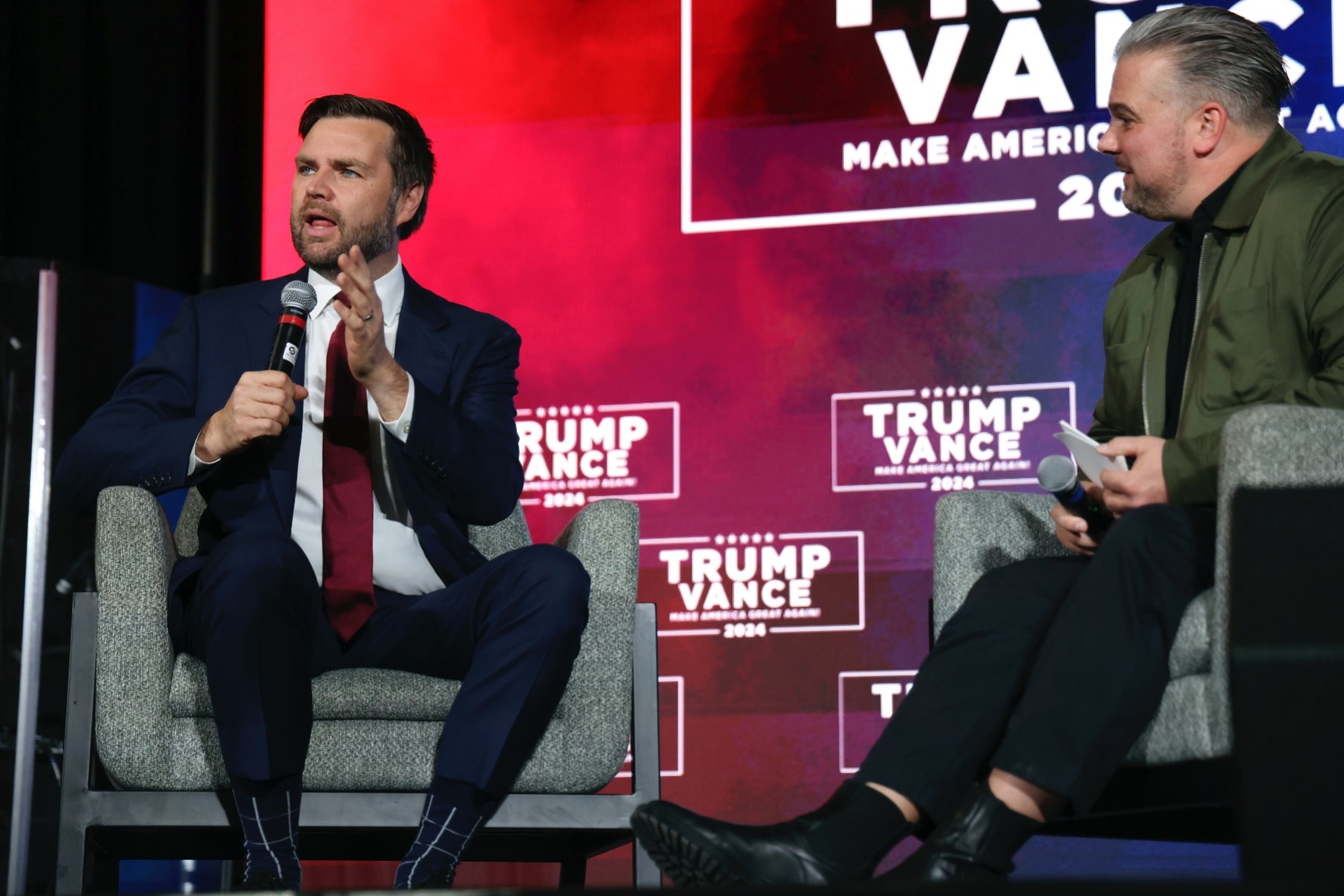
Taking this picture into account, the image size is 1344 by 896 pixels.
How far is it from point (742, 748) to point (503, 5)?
192cm

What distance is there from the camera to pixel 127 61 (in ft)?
12.7

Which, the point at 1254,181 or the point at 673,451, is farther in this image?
the point at 673,451

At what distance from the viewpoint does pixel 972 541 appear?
81.2 inches

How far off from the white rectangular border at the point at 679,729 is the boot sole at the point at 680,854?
173cm

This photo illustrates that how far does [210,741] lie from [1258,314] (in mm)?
1486

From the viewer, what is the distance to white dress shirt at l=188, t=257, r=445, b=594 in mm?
2098

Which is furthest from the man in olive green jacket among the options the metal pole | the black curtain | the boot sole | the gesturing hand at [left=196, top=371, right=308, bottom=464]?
the black curtain

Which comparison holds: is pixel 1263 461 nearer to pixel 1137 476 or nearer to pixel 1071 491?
pixel 1137 476

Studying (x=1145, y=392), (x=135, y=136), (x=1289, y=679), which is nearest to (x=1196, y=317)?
(x=1145, y=392)

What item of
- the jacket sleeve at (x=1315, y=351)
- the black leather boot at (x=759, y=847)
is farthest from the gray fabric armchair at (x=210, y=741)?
the jacket sleeve at (x=1315, y=351)

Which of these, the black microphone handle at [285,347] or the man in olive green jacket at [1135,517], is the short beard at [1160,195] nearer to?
the man in olive green jacket at [1135,517]

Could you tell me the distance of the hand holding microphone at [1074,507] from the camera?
1.87 m

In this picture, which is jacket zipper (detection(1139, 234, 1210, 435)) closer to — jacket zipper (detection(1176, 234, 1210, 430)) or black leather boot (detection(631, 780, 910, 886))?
jacket zipper (detection(1176, 234, 1210, 430))

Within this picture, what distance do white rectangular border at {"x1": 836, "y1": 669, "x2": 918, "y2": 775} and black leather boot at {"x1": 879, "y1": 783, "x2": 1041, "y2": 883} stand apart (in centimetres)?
166
